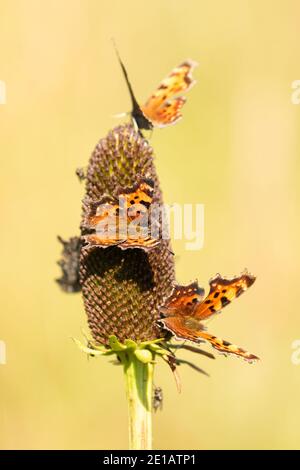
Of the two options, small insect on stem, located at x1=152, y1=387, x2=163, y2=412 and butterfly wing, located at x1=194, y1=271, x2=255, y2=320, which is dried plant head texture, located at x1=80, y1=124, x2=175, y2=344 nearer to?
butterfly wing, located at x1=194, y1=271, x2=255, y2=320

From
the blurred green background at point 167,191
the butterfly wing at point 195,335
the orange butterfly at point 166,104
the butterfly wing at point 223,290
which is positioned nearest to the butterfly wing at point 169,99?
the orange butterfly at point 166,104

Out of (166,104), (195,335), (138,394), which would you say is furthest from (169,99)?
(138,394)

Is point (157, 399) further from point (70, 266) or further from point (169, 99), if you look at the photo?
point (169, 99)

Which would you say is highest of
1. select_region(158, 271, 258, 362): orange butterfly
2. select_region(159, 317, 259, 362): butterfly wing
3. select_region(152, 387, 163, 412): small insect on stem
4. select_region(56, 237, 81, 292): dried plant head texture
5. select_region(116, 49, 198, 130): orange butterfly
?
select_region(116, 49, 198, 130): orange butterfly

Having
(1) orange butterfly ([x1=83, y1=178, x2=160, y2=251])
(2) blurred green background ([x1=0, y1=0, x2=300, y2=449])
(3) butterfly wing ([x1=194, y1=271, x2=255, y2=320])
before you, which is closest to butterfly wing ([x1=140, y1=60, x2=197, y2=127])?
(1) orange butterfly ([x1=83, y1=178, x2=160, y2=251])

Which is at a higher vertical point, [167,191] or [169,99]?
[167,191]

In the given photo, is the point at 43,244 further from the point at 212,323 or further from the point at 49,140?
the point at 212,323

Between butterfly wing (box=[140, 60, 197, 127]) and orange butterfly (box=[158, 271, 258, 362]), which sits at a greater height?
butterfly wing (box=[140, 60, 197, 127])
